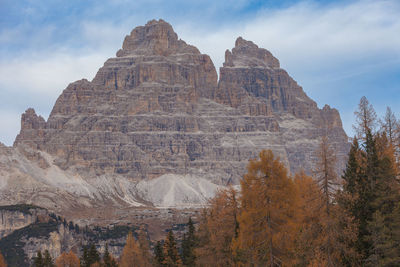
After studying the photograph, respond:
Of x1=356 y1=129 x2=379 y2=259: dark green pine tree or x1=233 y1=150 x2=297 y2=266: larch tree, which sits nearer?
x1=233 y1=150 x2=297 y2=266: larch tree

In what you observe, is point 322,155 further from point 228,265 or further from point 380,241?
point 228,265

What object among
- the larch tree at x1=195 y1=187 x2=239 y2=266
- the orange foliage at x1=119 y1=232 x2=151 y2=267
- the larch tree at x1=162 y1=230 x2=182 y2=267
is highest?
the larch tree at x1=195 y1=187 x2=239 y2=266

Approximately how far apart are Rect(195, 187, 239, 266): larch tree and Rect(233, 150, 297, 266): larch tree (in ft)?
30.6

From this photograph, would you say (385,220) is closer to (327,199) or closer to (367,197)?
(367,197)

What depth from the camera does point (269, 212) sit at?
45.5 metres

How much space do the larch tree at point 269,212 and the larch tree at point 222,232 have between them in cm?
934

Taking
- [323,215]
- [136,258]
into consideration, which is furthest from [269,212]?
[136,258]

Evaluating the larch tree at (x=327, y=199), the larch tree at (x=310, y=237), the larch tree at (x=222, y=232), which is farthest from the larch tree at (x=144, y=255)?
the larch tree at (x=327, y=199)

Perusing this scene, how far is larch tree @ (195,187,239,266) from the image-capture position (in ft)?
191

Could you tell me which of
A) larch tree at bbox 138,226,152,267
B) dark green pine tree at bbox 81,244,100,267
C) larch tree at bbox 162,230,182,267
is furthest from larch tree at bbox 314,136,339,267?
dark green pine tree at bbox 81,244,100,267

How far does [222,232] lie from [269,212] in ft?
48.0

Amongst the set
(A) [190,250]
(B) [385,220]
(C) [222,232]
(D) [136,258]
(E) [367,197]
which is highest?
(E) [367,197]

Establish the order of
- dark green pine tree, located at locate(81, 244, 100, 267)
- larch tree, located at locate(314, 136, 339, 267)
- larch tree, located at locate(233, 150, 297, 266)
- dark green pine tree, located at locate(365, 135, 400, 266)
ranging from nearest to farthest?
larch tree, located at locate(233, 150, 297, 266) < larch tree, located at locate(314, 136, 339, 267) < dark green pine tree, located at locate(365, 135, 400, 266) < dark green pine tree, located at locate(81, 244, 100, 267)

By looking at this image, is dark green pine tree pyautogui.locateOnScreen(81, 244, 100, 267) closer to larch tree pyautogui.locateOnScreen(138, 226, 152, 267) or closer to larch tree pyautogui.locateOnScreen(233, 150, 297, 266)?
larch tree pyautogui.locateOnScreen(138, 226, 152, 267)
